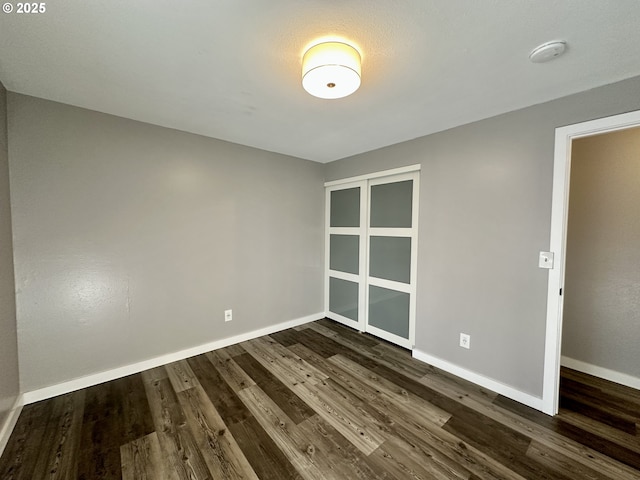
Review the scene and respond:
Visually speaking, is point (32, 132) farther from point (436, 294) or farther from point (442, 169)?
point (436, 294)

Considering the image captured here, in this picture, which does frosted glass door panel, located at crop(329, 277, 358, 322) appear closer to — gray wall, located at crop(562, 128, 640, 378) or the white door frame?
the white door frame

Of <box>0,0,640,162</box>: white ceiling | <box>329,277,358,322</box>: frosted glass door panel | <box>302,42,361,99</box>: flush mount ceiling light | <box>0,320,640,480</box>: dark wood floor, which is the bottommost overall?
<box>0,320,640,480</box>: dark wood floor

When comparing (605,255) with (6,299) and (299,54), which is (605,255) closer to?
(299,54)

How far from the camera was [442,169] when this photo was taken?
2387 mm

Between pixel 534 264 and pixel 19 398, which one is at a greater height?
→ pixel 534 264

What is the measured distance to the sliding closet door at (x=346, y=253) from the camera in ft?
10.7

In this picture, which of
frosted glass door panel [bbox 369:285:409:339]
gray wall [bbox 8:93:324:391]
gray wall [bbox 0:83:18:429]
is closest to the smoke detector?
frosted glass door panel [bbox 369:285:409:339]

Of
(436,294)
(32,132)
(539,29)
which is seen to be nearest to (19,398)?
(32,132)

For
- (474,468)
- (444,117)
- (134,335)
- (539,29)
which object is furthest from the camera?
(134,335)

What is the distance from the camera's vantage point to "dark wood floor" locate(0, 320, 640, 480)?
1379 millimetres

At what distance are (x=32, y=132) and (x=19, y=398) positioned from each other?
2.02 metres

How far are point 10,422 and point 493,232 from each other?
12.8 ft

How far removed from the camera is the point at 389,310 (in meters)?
2.97

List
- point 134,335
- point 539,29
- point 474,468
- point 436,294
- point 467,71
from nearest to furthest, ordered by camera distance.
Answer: point 539,29
point 474,468
point 467,71
point 134,335
point 436,294
